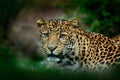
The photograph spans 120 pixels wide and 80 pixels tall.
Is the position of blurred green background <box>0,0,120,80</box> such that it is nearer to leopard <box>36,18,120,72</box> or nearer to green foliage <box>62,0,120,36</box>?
green foliage <box>62,0,120,36</box>

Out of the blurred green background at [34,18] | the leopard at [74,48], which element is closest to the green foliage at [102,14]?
the blurred green background at [34,18]

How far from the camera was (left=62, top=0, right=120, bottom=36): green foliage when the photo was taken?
1213 centimetres

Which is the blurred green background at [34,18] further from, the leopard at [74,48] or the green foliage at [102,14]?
the leopard at [74,48]

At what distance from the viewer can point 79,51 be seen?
6.54m

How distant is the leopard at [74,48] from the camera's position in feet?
21.0

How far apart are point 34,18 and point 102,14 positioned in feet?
13.0

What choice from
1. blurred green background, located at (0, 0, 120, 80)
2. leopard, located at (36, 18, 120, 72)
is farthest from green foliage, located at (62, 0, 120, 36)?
leopard, located at (36, 18, 120, 72)

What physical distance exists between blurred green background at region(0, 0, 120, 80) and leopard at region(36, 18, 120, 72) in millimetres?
5371

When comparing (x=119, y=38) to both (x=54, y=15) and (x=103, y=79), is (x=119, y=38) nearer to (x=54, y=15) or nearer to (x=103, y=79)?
(x=103, y=79)

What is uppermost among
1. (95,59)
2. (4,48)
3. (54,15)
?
(54,15)

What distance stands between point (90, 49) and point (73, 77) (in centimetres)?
405

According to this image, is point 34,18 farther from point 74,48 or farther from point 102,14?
point 74,48

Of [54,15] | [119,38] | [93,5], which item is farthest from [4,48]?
[119,38]

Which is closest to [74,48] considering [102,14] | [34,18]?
[102,14]
